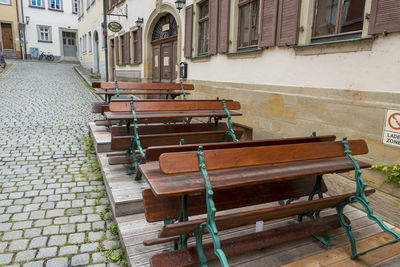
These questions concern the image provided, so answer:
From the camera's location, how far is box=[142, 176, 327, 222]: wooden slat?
2.36m

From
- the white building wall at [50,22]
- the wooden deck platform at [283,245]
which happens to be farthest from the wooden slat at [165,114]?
the white building wall at [50,22]

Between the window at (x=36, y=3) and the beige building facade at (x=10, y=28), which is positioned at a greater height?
the window at (x=36, y=3)

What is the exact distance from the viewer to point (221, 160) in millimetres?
2084

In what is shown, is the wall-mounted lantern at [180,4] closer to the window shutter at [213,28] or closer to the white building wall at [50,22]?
the window shutter at [213,28]

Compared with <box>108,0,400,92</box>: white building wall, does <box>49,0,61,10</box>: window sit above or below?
above

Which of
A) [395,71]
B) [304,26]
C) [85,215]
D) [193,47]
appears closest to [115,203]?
[85,215]

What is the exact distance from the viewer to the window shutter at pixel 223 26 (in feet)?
21.5

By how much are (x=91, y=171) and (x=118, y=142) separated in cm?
117

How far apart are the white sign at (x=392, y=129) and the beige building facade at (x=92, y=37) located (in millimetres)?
18962

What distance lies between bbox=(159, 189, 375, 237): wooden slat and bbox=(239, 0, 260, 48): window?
4.15m

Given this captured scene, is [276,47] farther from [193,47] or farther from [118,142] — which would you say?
[193,47]

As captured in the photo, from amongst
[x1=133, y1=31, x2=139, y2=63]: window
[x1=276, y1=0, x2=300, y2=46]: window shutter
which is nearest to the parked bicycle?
[x1=133, y1=31, x2=139, y2=63]: window

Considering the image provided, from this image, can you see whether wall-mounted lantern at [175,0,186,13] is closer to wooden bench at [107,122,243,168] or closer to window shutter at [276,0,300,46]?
window shutter at [276,0,300,46]

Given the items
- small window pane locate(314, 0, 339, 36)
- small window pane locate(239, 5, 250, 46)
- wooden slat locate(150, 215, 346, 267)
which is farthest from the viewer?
small window pane locate(239, 5, 250, 46)
